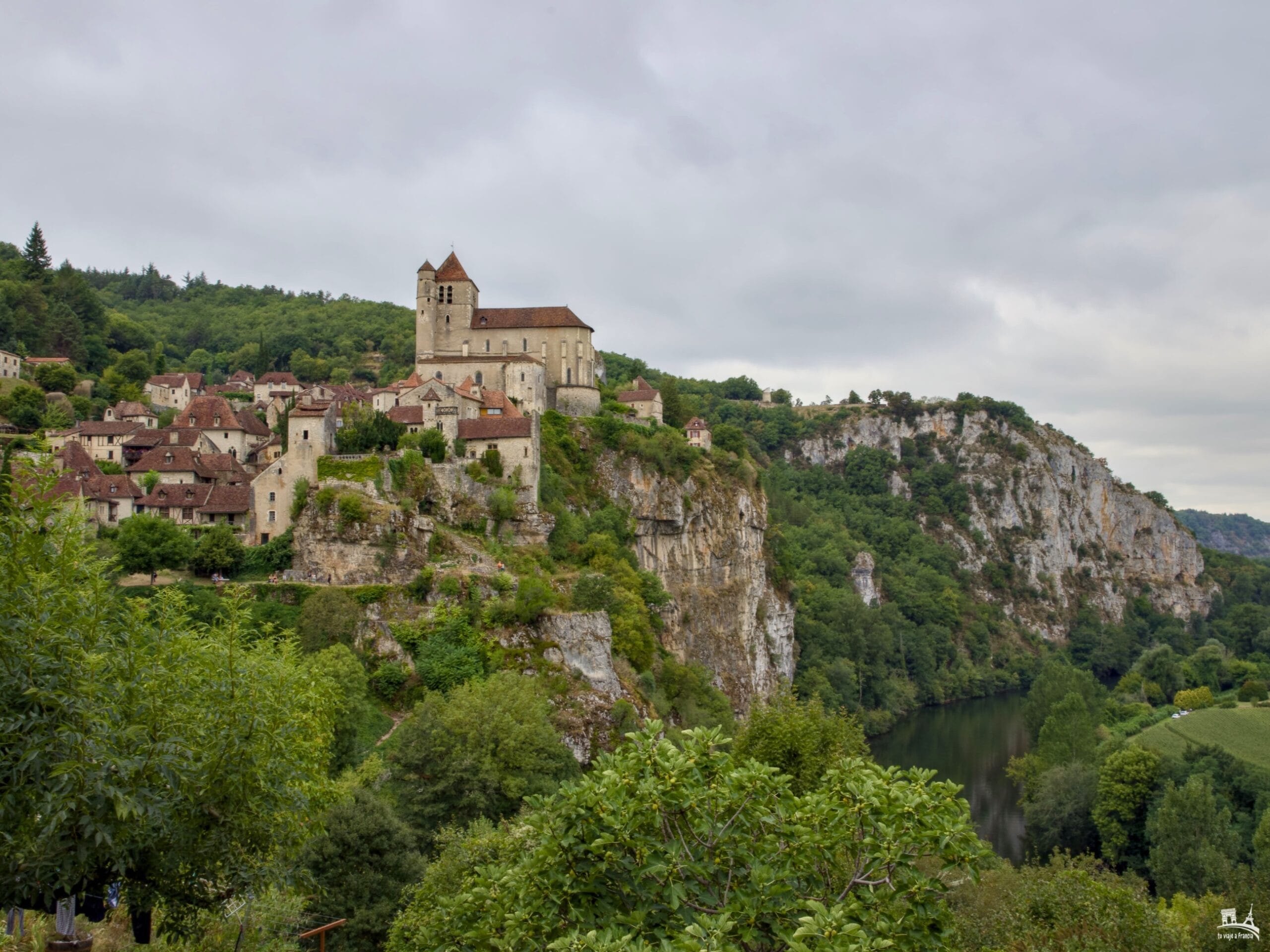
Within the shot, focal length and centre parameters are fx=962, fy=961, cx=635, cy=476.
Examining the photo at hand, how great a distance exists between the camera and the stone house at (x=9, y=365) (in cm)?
6675

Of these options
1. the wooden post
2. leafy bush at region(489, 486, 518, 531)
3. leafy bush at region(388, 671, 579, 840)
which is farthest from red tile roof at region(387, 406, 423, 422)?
the wooden post

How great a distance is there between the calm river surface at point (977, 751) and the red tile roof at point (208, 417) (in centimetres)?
4100

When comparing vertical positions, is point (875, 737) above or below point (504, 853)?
below

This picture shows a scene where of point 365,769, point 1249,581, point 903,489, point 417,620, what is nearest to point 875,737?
point 417,620

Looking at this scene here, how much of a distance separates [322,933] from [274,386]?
188ft

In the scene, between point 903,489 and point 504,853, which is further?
point 903,489

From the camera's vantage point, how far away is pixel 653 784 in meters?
11.4

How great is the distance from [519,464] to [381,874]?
28.7 metres

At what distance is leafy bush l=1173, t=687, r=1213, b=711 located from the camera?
7912cm

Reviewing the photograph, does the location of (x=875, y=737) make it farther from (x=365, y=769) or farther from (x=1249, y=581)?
(x=1249, y=581)

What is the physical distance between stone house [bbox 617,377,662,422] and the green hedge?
1081 inches

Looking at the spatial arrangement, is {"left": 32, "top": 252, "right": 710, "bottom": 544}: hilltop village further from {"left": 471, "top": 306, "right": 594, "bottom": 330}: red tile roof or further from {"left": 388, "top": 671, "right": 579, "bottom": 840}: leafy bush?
{"left": 388, "top": 671, "right": 579, "bottom": 840}: leafy bush

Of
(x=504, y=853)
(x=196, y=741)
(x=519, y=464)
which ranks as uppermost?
(x=519, y=464)
